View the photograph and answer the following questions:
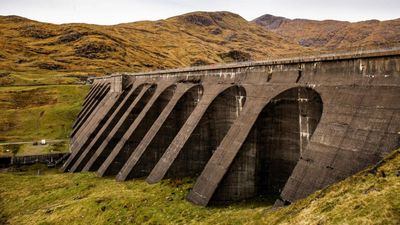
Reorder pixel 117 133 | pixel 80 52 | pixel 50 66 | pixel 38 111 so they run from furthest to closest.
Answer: pixel 80 52 < pixel 50 66 < pixel 38 111 < pixel 117 133

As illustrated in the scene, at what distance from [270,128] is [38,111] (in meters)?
58.8

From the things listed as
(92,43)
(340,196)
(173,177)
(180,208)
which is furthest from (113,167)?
(92,43)

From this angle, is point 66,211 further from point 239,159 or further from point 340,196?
point 340,196

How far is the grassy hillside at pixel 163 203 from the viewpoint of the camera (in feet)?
38.2

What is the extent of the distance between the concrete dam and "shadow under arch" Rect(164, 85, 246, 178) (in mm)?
83

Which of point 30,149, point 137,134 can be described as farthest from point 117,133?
point 30,149

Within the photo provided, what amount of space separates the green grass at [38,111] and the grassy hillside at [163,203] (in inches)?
739

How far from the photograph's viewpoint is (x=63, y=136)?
58000 millimetres

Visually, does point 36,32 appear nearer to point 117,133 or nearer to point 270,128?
point 117,133

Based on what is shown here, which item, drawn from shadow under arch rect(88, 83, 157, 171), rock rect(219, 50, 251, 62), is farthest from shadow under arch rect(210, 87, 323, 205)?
rock rect(219, 50, 251, 62)

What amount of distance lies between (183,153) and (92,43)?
129659mm

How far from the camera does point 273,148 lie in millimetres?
22562

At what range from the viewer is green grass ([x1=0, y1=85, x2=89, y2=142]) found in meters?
Result: 58.0

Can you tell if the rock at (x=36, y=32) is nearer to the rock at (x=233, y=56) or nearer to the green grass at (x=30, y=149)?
the rock at (x=233, y=56)
